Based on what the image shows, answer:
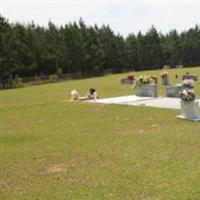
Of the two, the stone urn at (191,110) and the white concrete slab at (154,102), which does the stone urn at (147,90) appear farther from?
the stone urn at (191,110)

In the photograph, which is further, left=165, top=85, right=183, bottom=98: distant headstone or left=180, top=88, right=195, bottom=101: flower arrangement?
left=165, top=85, right=183, bottom=98: distant headstone

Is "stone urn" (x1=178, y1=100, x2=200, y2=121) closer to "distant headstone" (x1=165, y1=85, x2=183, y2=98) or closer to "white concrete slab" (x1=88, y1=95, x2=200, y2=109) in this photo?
"white concrete slab" (x1=88, y1=95, x2=200, y2=109)

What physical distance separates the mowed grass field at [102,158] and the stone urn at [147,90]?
7.05m

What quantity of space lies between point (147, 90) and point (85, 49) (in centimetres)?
6613

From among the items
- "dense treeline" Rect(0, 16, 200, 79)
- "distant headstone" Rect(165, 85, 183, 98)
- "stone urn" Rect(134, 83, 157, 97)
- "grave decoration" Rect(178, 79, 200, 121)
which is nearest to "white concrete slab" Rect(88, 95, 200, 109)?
"distant headstone" Rect(165, 85, 183, 98)

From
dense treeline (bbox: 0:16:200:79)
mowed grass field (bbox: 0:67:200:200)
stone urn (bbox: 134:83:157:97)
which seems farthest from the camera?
dense treeline (bbox: 0:16:200:79)

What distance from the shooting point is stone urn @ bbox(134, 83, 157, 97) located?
25938 mm

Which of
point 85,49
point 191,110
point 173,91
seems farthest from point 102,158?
point 85,49

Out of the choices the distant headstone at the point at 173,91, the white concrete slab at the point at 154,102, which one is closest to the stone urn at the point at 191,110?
the white concrete slab at the point at 154,102

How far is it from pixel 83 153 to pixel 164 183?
3547 millimetres

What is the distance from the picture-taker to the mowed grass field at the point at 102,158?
8.26 m

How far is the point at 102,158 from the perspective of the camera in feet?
35.8

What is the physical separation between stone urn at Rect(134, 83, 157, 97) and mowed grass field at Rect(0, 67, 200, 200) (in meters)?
7.05

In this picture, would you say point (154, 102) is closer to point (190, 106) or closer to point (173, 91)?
point (173, 91)
